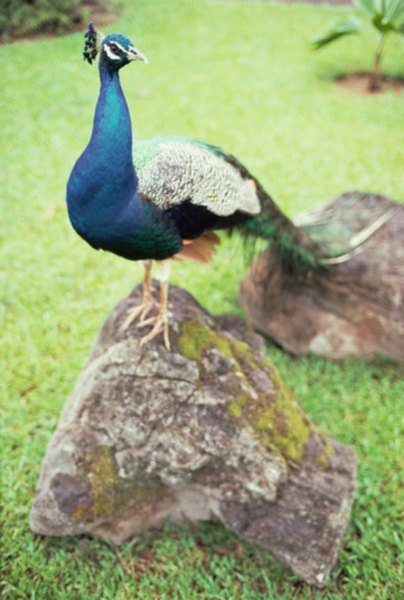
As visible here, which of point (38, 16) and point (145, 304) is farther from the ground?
point (38, 16)

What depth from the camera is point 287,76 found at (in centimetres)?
752

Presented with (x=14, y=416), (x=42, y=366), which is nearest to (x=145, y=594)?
(x=14, y=416)

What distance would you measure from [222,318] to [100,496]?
1158 millimetres

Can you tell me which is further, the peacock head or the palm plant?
the palm plant

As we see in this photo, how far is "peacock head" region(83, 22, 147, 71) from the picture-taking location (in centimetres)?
190

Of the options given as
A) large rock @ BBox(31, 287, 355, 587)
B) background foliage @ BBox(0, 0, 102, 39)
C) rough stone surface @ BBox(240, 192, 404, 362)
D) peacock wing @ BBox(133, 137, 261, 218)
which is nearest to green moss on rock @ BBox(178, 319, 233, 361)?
large rock @ BBox(31, 287, 355, 587)

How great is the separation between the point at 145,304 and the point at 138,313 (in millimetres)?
56

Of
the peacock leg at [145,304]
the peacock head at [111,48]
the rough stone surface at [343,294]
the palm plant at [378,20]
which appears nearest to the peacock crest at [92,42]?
the peacock head at [111,48]

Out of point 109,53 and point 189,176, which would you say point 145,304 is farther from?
point 109,53

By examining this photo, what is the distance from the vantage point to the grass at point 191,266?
2.52 meters

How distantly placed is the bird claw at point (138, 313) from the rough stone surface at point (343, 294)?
1.03 meters

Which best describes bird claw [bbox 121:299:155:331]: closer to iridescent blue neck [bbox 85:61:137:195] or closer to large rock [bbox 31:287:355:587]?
large rock [bbox 31:287:355:587]

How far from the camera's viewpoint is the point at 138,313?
9.05 ft

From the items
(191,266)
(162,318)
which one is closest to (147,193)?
(162,318)
